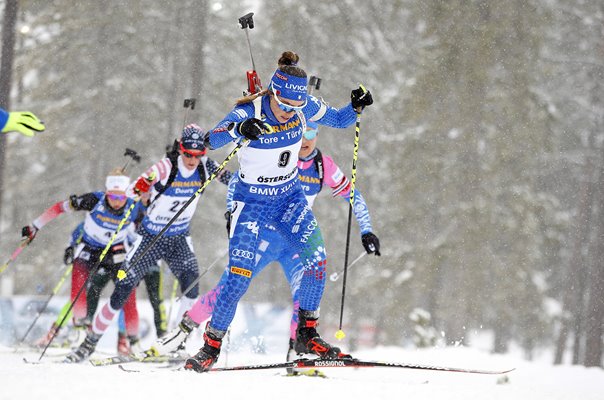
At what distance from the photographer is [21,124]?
4734mm

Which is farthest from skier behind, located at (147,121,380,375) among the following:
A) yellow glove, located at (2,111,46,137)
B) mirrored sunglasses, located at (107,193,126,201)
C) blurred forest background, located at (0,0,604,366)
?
blurred forest background, located at (0,0,604,366)

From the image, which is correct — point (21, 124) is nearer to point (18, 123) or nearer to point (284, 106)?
point (18, 123)

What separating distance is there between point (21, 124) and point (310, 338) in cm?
275

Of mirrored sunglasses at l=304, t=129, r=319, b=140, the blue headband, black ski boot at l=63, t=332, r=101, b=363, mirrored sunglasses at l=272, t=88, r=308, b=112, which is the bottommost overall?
black ski boot at l=63, t=332, r=101, b=363

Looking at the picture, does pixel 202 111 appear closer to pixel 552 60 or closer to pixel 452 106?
pixel 452 106

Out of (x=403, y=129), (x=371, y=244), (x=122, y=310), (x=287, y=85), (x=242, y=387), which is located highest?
(x=403, y=129)

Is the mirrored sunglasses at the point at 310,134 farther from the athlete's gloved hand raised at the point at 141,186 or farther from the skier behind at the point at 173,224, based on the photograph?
the athlete's gloved hand raised at the point at 141,186

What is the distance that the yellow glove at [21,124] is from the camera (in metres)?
4.70

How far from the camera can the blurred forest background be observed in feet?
62.4

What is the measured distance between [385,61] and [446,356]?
1594 cm

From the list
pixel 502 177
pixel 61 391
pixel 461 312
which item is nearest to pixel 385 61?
pixel 502 177

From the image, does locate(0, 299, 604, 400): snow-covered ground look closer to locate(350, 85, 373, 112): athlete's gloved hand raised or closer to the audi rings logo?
the audi rings logo

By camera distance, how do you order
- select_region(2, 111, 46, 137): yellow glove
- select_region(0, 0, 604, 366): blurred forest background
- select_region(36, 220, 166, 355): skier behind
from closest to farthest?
select_region(2, 111, 46, 137): yellow glove → select_region(36, 220, 166, 355): skier behind → select_region(0, 0, 604, 366): blurred forest background

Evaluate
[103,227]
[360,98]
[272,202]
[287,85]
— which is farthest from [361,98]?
[103,227]
